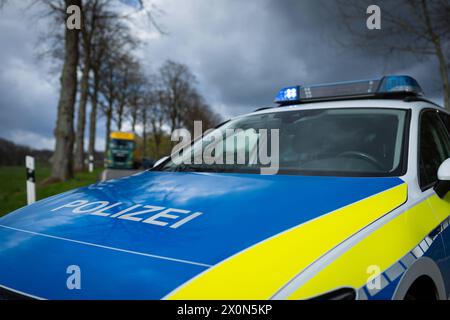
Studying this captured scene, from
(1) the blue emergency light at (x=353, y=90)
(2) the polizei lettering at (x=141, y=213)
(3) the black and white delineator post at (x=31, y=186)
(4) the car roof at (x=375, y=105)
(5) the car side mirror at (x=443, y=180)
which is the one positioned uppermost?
(1) the blue emergency light at (x=353, y=90)

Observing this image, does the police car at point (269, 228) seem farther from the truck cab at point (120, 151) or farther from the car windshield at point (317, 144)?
the truck cab at point (120, 151)

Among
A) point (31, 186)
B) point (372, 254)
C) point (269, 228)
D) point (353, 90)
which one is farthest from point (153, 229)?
point (31, 186)

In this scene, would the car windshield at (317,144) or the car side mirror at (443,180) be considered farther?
the car windshield at (317,144)

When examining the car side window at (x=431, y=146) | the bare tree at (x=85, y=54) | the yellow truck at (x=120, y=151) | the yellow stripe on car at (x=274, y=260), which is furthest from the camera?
the yellow truck at (x=120, y=151)

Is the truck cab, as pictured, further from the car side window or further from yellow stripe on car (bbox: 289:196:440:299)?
yellow stripe on car (bbox: 289:196:440:299)

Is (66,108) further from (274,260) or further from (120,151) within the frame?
(120,151)

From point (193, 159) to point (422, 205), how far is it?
161 centimetres

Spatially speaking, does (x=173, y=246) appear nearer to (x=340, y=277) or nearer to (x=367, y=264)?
(x=340, y=277)

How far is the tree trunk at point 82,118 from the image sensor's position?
19.3 m

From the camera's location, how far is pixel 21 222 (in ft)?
6.29

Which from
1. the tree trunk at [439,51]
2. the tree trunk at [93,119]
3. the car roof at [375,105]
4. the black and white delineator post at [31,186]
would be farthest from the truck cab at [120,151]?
the car roof at [375,105]

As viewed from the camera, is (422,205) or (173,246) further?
(422,205)

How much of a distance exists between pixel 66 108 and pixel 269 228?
445 inches
